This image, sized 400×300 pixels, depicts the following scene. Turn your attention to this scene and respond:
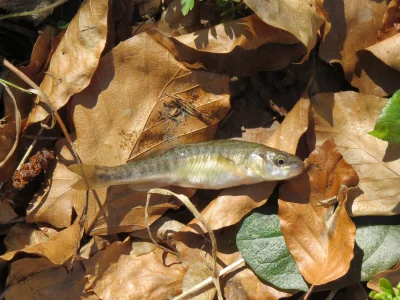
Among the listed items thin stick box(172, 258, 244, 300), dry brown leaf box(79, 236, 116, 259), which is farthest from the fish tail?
thin stick box(172, 258, 244, 300)

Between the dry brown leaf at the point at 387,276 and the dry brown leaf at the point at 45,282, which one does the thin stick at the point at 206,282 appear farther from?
the dry brown leaf at the point at 387,276

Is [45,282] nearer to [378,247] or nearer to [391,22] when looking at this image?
[378,247]

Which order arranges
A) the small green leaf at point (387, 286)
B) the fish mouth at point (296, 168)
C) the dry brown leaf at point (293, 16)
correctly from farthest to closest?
the fish mouth at point (296, 168) < the dry brown leaf at point (293, 16) < the small green leaf at point (387, 286)

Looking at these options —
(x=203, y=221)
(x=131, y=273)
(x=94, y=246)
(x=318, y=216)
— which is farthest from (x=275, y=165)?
(x=94, y=246)

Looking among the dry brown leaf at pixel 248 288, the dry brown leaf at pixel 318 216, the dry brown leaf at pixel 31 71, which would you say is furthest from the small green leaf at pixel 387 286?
the dry brown leaf at pixel 31 71

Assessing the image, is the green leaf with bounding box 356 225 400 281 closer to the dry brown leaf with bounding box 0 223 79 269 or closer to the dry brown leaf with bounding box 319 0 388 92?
the dry brown leaf with bounding box 319 0 388 92
